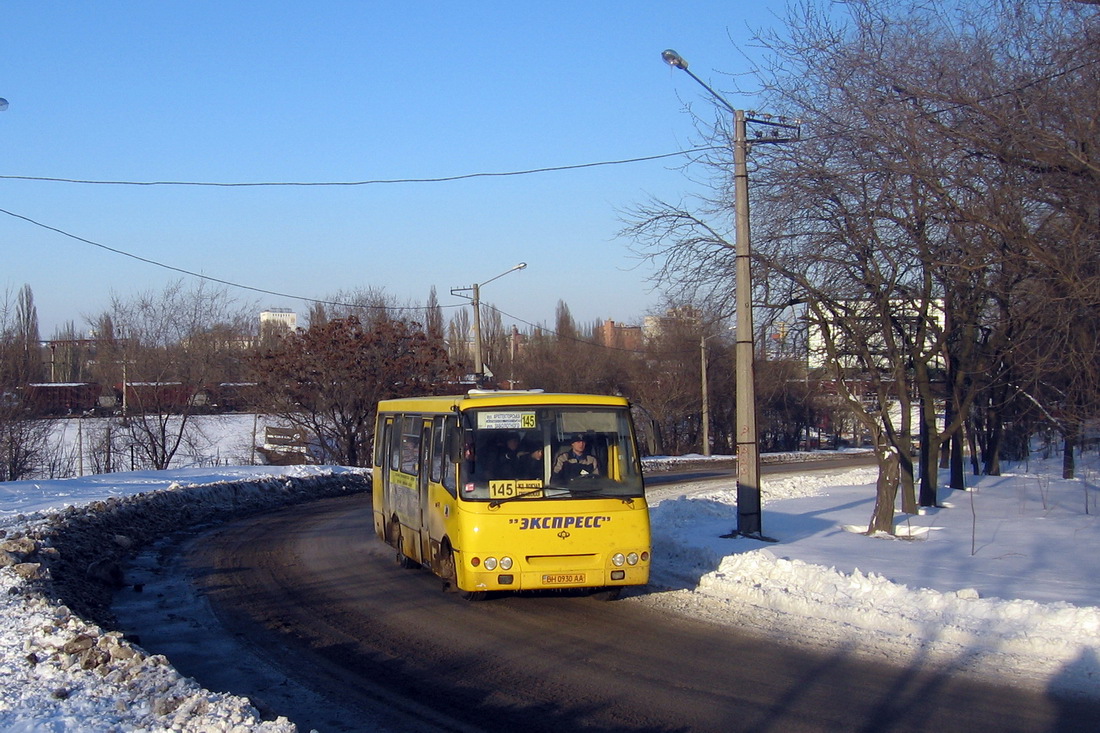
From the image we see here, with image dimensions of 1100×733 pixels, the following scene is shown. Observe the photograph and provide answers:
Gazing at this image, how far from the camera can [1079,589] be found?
1052 cm

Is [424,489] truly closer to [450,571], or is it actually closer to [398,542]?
[450,571]

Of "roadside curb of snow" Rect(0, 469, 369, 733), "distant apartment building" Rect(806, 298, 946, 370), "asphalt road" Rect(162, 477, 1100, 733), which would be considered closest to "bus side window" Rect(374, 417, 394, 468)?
"asphalt road" Rect(162, 477, 1100, 733)

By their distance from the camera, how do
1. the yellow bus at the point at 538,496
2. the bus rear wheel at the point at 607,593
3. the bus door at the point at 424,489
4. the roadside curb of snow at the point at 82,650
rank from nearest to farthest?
the roadside curb of snow at the point at 82,650 < the yellow bus at the point at 538,496 < the bus rear wheel at the point at 607,593 < the bus door at the point at 424,489

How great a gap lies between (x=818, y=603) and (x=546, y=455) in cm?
333

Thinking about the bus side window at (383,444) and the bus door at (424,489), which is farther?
the bus side window at (383,444)

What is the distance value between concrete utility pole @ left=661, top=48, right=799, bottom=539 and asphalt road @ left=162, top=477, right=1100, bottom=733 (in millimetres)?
4480

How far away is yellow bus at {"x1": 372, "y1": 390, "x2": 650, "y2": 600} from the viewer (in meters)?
10.1

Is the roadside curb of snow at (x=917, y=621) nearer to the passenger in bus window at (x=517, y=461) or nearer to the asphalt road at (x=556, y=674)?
the asphalt road at (x=556, y=674)

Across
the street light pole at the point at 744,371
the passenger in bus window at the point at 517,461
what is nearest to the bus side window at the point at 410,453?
the passenger in bus window at the point at 517,461

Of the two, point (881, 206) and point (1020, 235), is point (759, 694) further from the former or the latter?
point (881, 206)

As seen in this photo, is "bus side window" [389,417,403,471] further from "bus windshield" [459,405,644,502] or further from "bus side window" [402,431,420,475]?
"bus windshield" [459,405,644,502]

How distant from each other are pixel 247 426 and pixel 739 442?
142 feet

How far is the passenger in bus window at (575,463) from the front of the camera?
34.2 feet

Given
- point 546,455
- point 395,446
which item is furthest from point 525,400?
point 395,446
